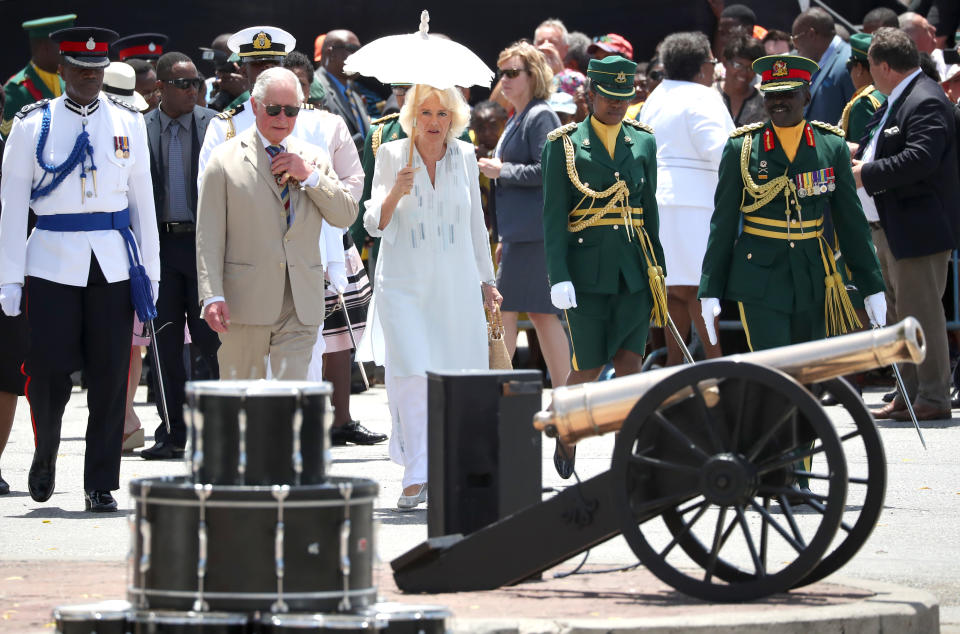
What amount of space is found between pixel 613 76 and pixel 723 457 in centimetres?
347

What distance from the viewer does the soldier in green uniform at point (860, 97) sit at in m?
12.3

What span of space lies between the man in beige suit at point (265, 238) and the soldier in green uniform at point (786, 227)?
1.97m

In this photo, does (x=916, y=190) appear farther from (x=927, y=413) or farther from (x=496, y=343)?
(x=496, y=343)

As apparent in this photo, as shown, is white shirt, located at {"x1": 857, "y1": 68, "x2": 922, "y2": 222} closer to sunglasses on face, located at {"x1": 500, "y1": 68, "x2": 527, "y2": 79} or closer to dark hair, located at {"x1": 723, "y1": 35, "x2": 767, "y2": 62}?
dark hair, located at {"x1": 723, "y1": 35, "x2": 767, "y2": 62}

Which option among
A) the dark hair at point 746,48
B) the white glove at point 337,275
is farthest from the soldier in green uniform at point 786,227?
the dark hair at point 746,48

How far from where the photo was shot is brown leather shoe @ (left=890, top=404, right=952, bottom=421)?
1170 centimetres

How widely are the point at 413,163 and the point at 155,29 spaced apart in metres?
7.40

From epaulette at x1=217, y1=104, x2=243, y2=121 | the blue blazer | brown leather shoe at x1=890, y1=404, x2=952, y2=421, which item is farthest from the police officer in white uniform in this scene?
the blue blazer

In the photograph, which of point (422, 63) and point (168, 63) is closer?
point (422, 63)

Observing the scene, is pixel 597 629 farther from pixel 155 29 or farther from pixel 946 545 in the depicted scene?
pixel 155 29

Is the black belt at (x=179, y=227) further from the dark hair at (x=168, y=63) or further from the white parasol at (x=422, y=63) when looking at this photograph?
the white parasol at (x=422, y=63)

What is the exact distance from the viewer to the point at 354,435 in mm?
11336

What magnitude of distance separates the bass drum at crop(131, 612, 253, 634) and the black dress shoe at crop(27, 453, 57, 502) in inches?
156

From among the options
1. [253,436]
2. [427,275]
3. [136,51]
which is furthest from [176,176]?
[253,436]
